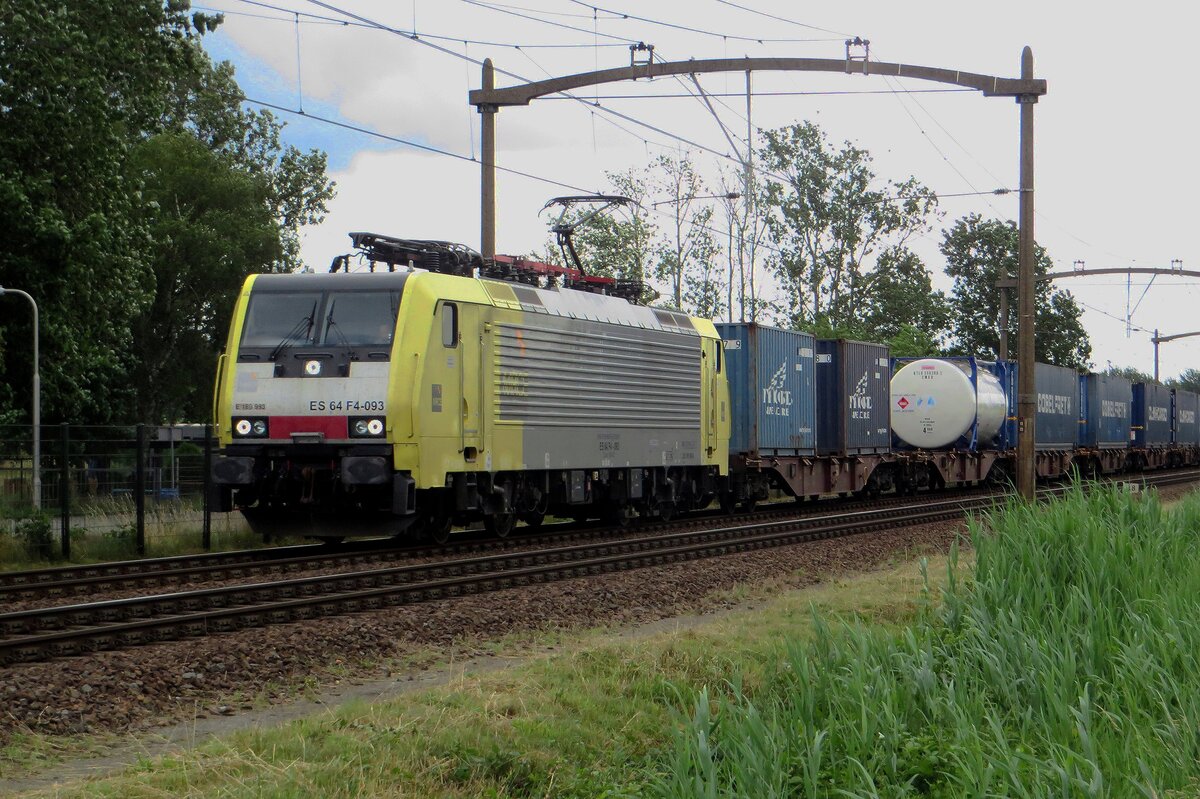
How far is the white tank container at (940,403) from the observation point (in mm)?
30766

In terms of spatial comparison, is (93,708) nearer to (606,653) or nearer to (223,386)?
(606,653)

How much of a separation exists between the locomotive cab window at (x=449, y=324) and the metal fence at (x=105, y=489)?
402 cm

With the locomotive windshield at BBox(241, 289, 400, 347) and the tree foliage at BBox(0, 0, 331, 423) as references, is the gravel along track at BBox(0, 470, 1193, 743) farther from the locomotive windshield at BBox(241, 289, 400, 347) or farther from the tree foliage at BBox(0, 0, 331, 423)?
the tree foliage at BBox(0, 0, 331, 423)

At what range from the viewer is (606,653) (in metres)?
9.12

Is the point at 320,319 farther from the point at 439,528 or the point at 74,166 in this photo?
the point at 74,166

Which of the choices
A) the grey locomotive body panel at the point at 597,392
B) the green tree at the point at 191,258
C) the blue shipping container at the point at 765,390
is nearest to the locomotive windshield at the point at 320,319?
the grey locomotive body panel at the point at 597,392

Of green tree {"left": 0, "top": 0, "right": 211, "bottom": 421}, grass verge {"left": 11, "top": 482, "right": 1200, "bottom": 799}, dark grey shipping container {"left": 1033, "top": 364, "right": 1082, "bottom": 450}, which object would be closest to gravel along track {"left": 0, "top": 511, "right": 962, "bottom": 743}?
grass verge {"left": 11, "top": 482, "right": 1200, "bottom": 799}

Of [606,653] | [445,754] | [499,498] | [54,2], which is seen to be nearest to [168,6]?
[54,2]

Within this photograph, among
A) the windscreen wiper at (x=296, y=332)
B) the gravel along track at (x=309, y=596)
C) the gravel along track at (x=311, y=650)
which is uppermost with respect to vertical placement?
the windscreen wiper at (x=296, y=332)

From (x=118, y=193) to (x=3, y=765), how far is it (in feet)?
72.5

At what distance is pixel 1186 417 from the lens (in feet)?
182

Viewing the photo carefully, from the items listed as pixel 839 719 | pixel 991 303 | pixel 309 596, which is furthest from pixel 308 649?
pixel 991 303

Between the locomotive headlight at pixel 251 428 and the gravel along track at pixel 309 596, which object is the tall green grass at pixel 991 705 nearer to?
the gravel along track at pixel 309 596

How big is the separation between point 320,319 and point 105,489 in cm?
418
